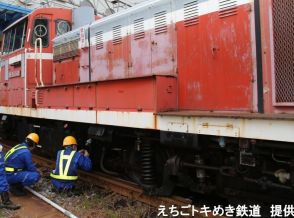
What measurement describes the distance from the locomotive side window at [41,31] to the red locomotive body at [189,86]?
44.6 inches

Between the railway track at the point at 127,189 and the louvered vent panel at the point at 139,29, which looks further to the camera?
the louvered vent panel at the point at 139,29

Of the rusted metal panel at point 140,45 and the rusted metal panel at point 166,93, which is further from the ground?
the rusted metal panel at point 140,45

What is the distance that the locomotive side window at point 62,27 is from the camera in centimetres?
894

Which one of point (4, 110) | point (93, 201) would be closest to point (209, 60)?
point (93, 201)

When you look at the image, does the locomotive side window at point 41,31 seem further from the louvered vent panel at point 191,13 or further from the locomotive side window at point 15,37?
the louvered vent panel at point 191,13

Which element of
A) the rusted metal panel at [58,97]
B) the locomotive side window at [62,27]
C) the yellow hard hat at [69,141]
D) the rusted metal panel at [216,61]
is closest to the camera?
the rusted metal panel at [216,61]

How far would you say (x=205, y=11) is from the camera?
4.89 metres

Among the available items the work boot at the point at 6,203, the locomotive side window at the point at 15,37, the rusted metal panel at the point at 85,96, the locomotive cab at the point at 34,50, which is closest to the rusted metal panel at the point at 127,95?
the rusted metal panel at the point at 85,96

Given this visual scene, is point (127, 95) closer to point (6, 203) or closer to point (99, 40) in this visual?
point (99, 40)

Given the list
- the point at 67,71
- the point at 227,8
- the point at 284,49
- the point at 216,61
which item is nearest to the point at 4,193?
the point at 67,71

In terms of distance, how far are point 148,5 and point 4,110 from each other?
5848 millimetres

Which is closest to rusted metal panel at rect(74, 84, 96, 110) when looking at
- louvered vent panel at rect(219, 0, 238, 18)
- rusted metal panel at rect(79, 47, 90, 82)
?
rusted metal panel at rect(79, 47, 90, 82)

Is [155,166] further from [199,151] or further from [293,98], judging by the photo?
[293,98]

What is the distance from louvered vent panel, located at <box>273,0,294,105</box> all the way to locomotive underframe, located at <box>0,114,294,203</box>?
0.56m
